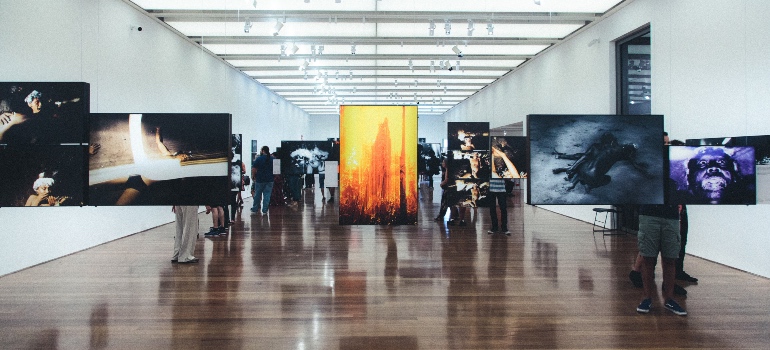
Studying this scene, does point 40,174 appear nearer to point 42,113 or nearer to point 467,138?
point 42,113

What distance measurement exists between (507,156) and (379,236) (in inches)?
122

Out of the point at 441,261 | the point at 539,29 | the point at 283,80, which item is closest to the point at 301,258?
the point at 441,261

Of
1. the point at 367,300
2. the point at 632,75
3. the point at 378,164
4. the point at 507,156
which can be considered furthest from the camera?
the point at 632,75

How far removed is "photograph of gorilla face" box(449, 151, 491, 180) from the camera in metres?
9.27

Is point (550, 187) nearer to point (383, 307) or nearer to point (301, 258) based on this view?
point (383, 307)

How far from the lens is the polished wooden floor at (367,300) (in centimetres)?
402

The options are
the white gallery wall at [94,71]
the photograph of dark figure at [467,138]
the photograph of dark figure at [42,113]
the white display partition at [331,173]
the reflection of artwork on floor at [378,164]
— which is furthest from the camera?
the white display partition at [331,173]

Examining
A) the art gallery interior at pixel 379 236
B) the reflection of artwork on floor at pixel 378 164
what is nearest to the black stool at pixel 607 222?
the art gallery interior at pixel 379 236

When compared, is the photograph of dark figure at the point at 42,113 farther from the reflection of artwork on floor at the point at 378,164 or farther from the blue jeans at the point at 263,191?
the blue jeans at the point at 263,191

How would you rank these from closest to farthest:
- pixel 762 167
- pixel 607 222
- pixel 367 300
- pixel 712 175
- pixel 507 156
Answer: pixel 712 175
pixel 762 167
pixel 367 300
pixel 507 156
pixel 607 222

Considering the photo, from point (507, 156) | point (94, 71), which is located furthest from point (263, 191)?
point (507, 156)

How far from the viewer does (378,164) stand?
601 centimetres

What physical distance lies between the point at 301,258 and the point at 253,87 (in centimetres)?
1344

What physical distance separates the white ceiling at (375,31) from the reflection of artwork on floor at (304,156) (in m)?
2.58
